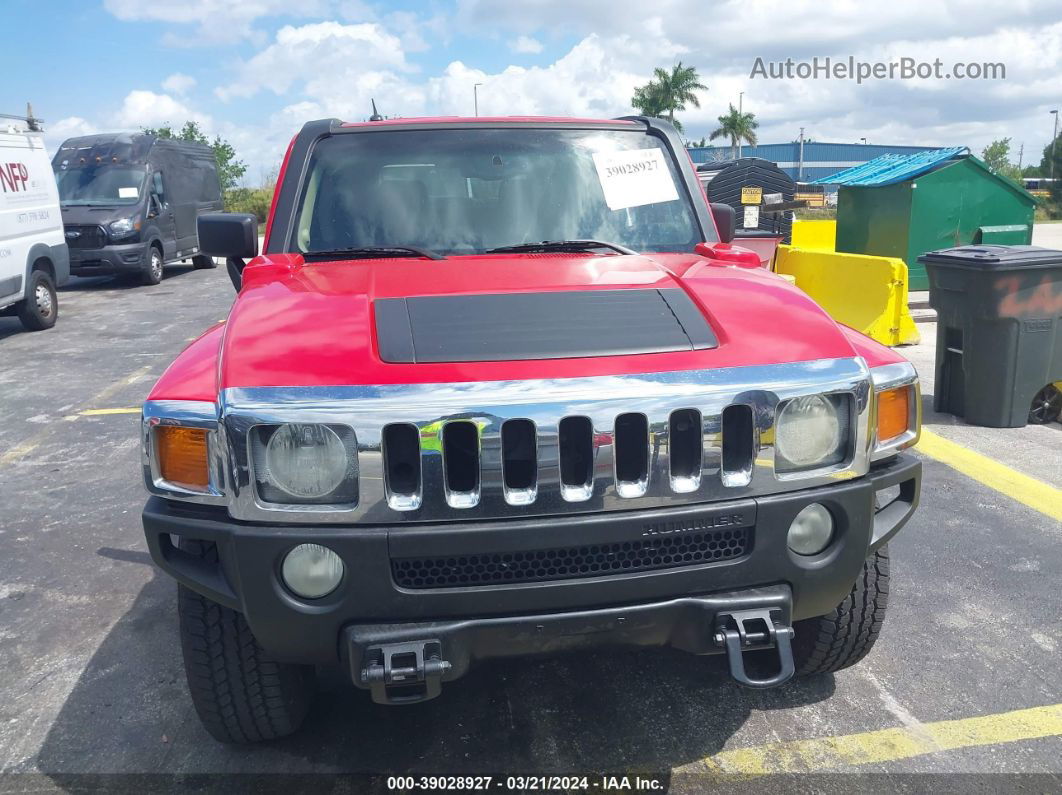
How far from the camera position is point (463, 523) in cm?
197

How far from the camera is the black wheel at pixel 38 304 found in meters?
10.5

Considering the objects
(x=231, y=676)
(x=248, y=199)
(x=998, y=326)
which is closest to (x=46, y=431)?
(x=231, y=676)

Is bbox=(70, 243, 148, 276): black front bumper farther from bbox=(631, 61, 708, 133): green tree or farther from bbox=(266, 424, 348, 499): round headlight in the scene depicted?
bbox=(631, 61, 708, 133): green tree

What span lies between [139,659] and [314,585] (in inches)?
62.4

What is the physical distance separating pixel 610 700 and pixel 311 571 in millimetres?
1289

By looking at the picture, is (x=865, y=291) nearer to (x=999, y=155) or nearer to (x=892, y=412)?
(x=892, y=412)

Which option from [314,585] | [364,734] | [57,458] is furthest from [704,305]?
[57,458]

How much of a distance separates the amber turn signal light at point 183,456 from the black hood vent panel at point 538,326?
0.49m

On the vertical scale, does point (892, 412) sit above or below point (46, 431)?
above

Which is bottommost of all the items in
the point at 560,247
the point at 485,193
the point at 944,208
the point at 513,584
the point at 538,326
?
the point at 513,584

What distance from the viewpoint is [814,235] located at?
15.0 m

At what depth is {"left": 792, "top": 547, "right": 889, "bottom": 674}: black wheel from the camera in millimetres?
2602

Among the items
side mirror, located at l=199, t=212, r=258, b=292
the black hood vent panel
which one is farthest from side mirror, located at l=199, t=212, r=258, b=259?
Result: the black hood vent panel

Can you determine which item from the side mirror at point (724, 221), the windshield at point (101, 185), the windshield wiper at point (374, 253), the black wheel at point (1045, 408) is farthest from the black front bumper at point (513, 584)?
the windshield at point (101, 185)
